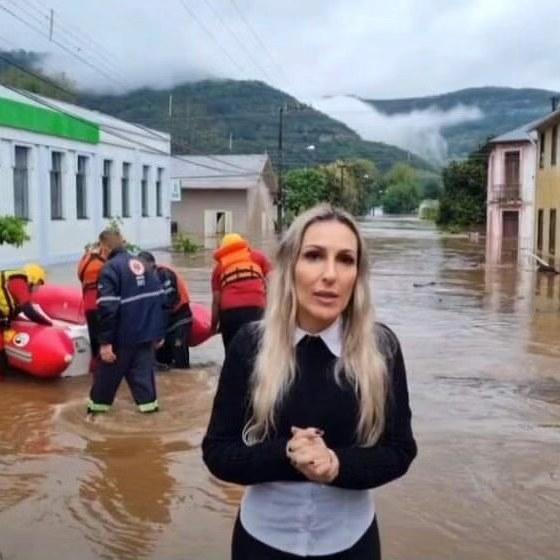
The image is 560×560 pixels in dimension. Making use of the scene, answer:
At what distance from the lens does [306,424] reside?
2307 millimetres

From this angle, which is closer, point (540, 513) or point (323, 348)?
point (323, 348)

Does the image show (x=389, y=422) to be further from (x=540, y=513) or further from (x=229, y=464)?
(x=540, y=513)

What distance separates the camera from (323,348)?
2373 mm

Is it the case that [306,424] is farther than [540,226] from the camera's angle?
No

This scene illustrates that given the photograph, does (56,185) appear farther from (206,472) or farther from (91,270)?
(206,472)

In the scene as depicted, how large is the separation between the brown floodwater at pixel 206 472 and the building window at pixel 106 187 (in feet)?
76.2

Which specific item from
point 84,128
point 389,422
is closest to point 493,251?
point 84,128

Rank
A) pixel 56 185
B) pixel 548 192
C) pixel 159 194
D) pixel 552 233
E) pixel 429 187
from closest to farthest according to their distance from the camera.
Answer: pixel 56 185 → pixel 552 233 → pixel 548 192 → pixel 159 194 → pixel 429 187

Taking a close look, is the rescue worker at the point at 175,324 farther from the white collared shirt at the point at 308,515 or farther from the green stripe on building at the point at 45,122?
the green stripe on building at the point at 45,122

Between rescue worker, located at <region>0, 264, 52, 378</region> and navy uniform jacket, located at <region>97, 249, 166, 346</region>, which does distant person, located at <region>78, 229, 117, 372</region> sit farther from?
navy uniform jacket, located at <region>97, 249, 166, 346</region>

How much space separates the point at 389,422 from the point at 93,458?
410 cm

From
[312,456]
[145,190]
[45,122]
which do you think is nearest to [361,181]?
[145,190]

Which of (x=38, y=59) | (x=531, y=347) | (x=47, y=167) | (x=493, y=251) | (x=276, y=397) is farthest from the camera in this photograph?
(x=38, y=59)

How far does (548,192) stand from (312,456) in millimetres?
29981
